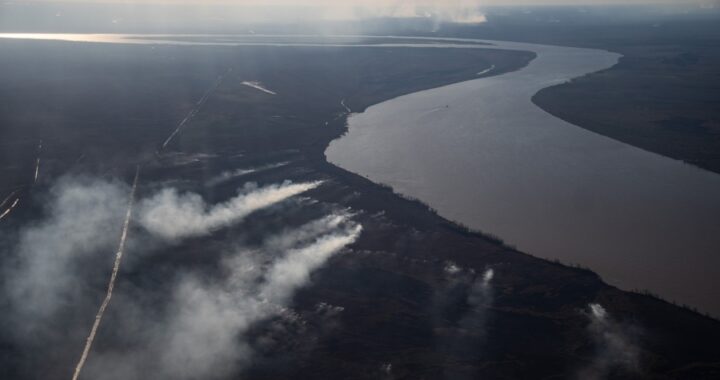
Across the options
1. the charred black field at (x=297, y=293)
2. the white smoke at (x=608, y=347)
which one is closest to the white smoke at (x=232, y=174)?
the charred black field at (x=297, y=293)

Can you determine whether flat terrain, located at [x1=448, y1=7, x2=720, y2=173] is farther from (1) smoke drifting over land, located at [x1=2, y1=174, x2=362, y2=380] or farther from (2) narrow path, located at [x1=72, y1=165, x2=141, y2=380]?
(2) narrow path, located at [x1=72, y1=165, x2=141, y2=380]

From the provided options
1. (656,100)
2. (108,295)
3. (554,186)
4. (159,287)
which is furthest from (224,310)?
(656,100)

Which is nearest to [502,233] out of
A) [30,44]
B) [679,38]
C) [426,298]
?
[426,298]

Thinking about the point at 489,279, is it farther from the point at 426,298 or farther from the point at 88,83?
the point at 88,83

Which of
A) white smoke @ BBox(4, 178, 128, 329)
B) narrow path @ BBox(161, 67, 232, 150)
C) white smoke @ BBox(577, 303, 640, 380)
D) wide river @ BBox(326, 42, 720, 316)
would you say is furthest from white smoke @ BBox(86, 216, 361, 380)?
narrow path @ BBox(161, 67, 232, 150)

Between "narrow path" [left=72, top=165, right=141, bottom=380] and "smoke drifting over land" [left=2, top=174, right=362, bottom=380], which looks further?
"smoke drifting over land" [left=2, top=174, right=362, bottom=380]

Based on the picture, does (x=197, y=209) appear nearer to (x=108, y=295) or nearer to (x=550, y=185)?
(x=108, y=295)
